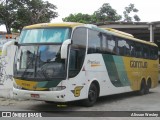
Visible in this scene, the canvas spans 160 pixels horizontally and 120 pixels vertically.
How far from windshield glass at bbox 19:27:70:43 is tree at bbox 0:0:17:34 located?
105 ft

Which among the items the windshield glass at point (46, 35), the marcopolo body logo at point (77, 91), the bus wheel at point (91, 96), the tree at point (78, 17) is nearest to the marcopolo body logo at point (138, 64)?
the bus wheel at point (91, 96)

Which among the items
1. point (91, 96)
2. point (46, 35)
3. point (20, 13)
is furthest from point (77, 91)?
point (20, 13)

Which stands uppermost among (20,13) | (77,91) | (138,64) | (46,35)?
(20,13)

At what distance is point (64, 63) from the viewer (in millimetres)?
12305

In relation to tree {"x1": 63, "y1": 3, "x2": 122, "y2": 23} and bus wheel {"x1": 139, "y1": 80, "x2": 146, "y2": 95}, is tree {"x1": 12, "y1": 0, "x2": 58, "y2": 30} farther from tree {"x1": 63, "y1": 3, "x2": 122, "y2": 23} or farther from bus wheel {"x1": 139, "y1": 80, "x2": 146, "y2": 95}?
bus wheel {"x1": 139, "y1": 80, "x2": 146, "y2": 95}

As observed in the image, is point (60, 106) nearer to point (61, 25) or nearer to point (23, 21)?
point (61, 25)

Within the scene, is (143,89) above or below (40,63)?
below

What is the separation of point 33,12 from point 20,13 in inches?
70.4

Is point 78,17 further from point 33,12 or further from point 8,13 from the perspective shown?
point 8,13

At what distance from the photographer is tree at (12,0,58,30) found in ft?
143

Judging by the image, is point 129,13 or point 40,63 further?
point 129,13

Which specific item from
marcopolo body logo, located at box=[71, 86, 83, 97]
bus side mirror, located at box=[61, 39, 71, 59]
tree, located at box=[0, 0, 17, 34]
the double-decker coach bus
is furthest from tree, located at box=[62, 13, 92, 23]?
bus side mirror, located at box=[61, 39, 71, 59]

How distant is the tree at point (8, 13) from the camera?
44.4 m

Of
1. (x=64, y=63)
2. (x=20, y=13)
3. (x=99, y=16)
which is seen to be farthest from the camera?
(x=99, y=16)
